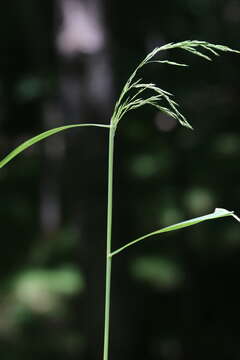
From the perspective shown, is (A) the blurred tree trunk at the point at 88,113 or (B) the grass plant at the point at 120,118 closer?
(B) the grass plant at the point at 120,118

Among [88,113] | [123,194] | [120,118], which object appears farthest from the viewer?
[123,194]

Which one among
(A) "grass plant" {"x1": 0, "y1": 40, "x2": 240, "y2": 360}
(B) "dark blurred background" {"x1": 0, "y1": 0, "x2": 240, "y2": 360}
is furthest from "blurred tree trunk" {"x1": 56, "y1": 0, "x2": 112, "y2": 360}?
(A) "grass plant" {"x1": 0, "y1": 40, "x2": 240, "y2": 360}

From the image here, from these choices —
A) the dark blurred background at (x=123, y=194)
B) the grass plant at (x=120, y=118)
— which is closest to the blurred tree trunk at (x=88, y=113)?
the dark blurred background at (x=123, y=194)

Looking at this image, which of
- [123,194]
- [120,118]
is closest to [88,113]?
[123,194]

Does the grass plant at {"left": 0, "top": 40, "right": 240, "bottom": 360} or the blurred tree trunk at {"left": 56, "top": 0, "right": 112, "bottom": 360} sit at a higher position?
the grass plant at {"left": 0, "top": 40, "right": 240, "bottom": 360}

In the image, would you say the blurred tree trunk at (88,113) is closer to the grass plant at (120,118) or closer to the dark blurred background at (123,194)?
the dark blurred background at (123,194)

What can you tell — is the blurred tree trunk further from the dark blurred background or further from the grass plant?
the grass plant

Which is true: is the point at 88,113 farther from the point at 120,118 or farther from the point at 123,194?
the point at 120,118

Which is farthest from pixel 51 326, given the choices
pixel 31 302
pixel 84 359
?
pixel 84 359
